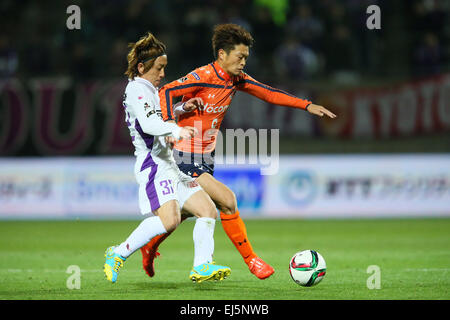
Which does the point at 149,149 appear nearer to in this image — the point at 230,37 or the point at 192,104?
the point at 192,104

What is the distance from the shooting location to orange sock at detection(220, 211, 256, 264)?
632 centimetres

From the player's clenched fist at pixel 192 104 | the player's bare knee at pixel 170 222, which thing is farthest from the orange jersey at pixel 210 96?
the player's bare knee at pixel 170 222

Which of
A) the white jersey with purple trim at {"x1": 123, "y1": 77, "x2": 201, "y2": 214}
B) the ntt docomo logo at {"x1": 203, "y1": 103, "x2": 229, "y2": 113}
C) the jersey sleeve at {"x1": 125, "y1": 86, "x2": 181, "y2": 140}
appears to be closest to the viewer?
the jersey sleeve at {"x1": 125, "y1": 86, "x2": 181, "y2": 140}

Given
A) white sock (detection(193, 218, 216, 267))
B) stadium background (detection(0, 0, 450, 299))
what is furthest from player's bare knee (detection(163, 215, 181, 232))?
stadium background (detection(0, 0, 450, 299))

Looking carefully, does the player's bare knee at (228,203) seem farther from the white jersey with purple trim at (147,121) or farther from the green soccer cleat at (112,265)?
the green soccer cleat at (112,265)

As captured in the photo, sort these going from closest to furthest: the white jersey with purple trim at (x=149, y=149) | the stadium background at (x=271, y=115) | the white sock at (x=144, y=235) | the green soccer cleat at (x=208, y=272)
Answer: the white jersey with purple trim at (x=149, y=149), the white sock at (x=144, y=235), the green soccer cleat at (x=208, y=272), the stadium background at (x=271, y=115)

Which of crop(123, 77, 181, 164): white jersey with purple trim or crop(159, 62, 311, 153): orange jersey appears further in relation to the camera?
crop(159, 62, 311, 153): orange jersey

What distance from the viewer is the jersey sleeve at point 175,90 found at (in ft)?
19.6

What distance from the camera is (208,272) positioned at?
5.87 meters

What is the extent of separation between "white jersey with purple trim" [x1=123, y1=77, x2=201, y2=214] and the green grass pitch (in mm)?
786

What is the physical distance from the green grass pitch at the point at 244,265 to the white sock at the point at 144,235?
346 mm

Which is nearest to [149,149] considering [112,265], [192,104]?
[192,104]

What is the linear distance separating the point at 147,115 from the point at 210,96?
0.95m

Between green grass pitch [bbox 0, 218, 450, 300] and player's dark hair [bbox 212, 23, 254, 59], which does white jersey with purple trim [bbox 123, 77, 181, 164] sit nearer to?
player's dark hair [bbox 212, 23, 254, 59]
